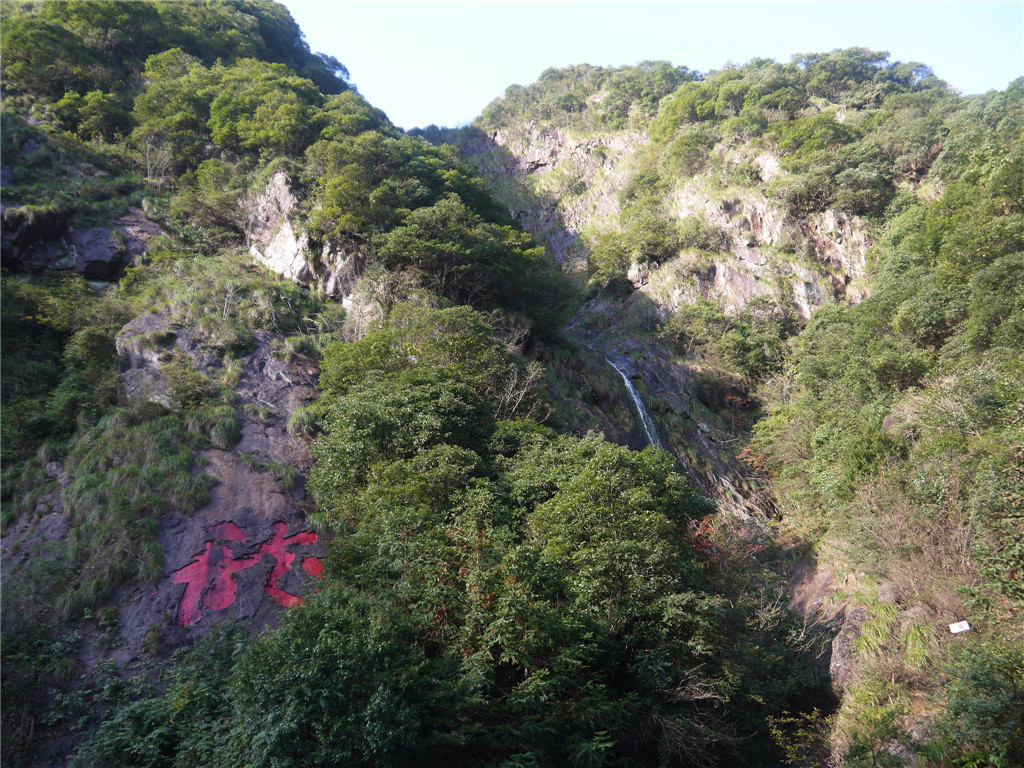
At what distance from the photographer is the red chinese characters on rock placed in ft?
34.1

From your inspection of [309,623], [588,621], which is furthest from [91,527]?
[588,621]

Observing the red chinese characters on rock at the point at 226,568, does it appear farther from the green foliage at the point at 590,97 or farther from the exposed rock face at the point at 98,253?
the green foliage at the point at 590,97

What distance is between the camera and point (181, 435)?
1320 cm

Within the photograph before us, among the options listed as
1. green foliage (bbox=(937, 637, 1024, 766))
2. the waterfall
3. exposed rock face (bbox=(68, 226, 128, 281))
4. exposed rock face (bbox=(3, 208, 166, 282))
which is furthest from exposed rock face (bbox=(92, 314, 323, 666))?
the waterfall

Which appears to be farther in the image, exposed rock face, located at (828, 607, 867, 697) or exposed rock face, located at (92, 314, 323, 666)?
exposed rock face, located at (828, 607, 867, 697)

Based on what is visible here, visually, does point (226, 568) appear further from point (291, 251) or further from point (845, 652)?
point (291, 251)

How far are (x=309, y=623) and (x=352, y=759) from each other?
5.92 ft

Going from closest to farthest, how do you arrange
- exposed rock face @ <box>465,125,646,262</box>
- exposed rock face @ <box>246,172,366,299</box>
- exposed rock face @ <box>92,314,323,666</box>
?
exposed rock face @ <box>92,314,323,666</box> → exposed rock face @ <box>246,172,366,299</box> → exposed rock face @ <box>465,125,646,262</box>

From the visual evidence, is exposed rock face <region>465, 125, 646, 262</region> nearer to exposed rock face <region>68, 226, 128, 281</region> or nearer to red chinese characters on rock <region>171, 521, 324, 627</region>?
exposed rock face <region>68, 226, 128, 281</region>

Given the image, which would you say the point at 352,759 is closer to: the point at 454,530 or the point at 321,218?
the point at 454,530

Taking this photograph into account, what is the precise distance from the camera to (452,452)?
11445mm

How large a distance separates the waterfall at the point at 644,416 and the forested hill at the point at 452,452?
56 centimetres

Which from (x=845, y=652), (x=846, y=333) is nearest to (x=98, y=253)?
(x=845, y=652)

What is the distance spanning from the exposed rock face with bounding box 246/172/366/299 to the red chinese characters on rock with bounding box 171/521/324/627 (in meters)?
12.0
